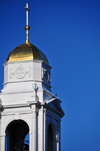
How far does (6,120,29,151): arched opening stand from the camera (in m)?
79.8

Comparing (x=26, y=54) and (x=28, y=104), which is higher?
(x=26, y=54)

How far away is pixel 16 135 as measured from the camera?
81312mm

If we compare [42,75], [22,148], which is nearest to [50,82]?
[42,75]

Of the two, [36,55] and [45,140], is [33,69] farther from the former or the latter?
[45,140]

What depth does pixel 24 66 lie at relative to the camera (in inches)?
3115

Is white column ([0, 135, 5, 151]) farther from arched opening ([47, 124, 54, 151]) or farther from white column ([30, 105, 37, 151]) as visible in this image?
arched opening ([47, 124, 54, 151])

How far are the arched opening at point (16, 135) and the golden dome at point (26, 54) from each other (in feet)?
24.3

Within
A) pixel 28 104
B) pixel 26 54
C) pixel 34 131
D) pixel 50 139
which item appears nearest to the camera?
pixel 34 131

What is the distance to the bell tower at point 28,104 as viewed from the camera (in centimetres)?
7581

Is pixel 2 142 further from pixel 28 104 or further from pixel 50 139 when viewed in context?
pixel 50 139

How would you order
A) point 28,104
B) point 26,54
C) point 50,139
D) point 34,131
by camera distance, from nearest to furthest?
point 34,131, point 28,104, point 26,54, point 50,139

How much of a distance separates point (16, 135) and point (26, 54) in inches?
385

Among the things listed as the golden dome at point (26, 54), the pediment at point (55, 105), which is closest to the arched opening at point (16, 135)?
the pediment at point (55, 105)

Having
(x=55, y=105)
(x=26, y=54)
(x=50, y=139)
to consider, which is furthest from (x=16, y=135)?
(x=26, y=54)
